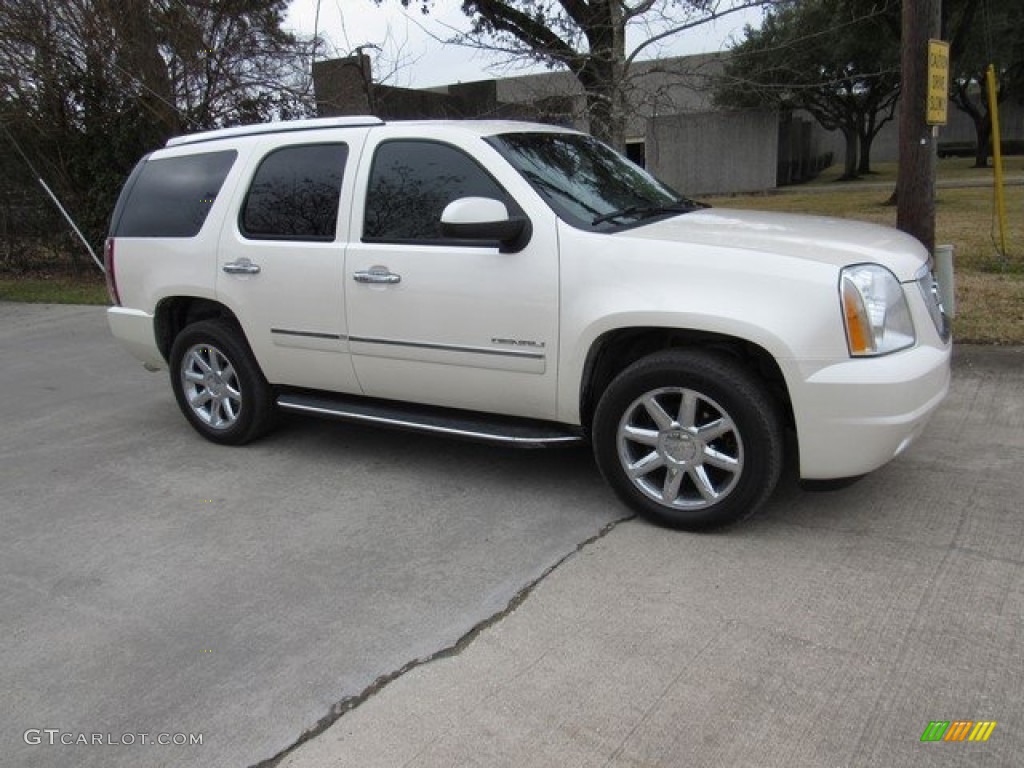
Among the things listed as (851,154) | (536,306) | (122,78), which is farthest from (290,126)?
(851,154)

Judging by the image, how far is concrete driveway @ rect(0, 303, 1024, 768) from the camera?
8.65ft

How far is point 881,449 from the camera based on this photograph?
139 inches

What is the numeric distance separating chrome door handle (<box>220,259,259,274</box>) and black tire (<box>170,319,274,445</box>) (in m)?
0.42

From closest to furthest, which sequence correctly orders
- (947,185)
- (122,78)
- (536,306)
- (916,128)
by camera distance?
(536,306), (916,128), (122,78), (947,185)

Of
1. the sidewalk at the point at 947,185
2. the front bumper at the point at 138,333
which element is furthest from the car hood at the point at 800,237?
the sidewalk at the point at 947,185

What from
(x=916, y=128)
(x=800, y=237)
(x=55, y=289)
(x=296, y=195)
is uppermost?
(x=916, y=128)

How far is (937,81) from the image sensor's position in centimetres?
689

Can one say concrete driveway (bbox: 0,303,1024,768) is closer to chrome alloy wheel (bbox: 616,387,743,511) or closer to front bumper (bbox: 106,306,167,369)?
chrome alloy wheel (bbox: 616,387,743,511)

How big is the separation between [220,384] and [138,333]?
31.9 inches

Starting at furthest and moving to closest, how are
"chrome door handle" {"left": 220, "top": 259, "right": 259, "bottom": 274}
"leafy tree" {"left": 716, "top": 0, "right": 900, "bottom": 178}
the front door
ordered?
"leafy tree" {"left": 716, "top": 0, "right": 900, "bottom": 178} < "chrome door handle" {"left": 220, "top": 259, "right": 259, "bottom": 274} < the front door

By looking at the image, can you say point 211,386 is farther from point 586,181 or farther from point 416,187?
point 586,181

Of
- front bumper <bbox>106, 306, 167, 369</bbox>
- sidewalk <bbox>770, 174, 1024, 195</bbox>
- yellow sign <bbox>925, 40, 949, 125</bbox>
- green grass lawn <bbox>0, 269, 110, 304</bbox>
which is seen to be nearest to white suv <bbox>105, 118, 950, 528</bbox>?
front bumper <bbox>106, 306, 167, 369</bbox>

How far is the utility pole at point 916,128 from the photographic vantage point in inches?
272

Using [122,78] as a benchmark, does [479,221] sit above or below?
below
